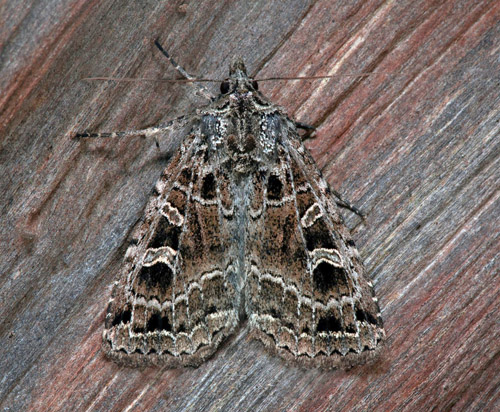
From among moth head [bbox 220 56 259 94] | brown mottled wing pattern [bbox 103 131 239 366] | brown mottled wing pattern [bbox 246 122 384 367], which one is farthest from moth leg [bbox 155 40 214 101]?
brown mottled wing pattern [bbox 246 122 384 367]

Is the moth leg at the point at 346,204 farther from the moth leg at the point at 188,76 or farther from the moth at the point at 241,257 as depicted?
the moth leg at the point at 188,76

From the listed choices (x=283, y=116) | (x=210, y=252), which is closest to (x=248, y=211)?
(x=210, y=252)

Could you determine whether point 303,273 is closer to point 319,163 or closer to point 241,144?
point 319,163

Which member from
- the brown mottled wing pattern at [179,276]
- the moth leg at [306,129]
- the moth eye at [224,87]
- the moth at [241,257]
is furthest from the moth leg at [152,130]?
the moth leg at [306,129]

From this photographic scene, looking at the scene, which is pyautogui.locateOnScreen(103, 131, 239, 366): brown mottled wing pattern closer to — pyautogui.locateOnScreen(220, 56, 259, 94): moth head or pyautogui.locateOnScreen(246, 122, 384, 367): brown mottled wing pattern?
pyautogui.locateOnScreen(246, 122, 384, 367): brown mottled wing pattern

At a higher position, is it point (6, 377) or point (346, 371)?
point (346, 371)

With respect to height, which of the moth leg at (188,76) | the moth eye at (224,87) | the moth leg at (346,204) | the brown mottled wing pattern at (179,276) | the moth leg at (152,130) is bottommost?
the brown mottled wing pattern at (179,276)

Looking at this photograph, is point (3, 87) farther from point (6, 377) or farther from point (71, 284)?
point (6, 377)

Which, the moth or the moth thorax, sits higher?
the moth thorax
